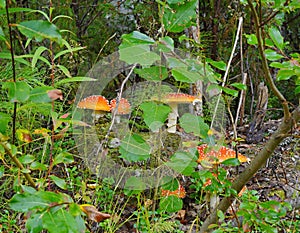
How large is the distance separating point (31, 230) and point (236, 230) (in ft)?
1.36

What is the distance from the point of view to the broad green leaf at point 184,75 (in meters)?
0.58

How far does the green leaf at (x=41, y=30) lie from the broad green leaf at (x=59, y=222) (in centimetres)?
18

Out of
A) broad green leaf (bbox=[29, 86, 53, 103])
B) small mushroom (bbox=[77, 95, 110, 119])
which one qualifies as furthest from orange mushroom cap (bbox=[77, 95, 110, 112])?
broad green leaf (bbox=[29, 86, 53, 103])

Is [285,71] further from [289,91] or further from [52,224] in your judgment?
[289,91]

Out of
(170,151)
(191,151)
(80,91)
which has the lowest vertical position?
(170,151)

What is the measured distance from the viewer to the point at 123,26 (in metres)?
2.67

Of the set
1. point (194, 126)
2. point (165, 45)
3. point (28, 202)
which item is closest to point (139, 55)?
point (165, 45)

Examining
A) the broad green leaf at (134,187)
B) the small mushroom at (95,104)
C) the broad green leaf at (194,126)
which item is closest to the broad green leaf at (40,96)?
the broad green leaf at (194,126)

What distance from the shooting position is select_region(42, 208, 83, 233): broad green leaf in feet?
1.37

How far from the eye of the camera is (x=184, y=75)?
1.93ft

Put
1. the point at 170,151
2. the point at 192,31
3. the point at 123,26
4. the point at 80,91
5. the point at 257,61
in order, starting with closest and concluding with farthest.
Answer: the point at 170,151 → the point at 80,91 → the point at 192,31 → the point at 123,26 → the point at 257,61

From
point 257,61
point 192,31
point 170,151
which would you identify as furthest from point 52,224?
point 257,61

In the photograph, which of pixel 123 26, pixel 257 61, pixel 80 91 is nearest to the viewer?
pixel 80 91

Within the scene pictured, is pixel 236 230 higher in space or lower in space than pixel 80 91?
higher
